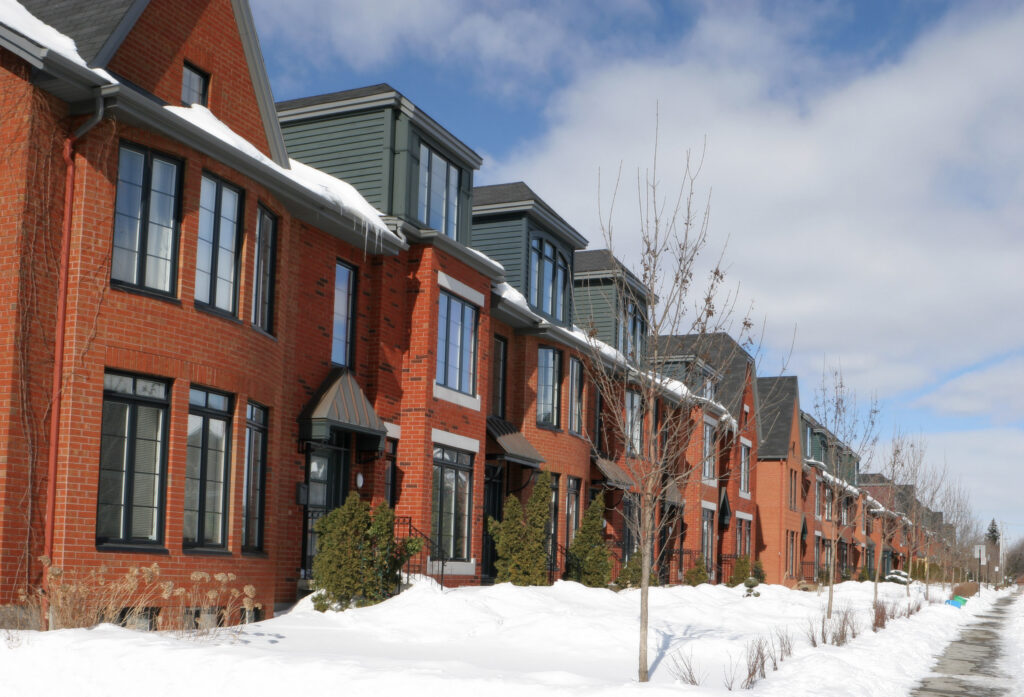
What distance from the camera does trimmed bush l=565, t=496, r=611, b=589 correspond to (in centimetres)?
2612

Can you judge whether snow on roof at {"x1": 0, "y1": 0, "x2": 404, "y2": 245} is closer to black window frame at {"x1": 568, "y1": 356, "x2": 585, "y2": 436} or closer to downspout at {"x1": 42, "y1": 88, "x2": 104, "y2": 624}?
downspout at {"x1": 42, "y1": 88, "x2": 104, "y2": 624}

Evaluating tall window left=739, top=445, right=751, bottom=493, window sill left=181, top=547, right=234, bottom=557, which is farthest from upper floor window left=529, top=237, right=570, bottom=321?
tall window left=739, top=445, right=751, bottom=493

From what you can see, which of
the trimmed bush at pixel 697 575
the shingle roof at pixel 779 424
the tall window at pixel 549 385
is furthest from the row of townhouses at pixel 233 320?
the shingle roof at pixel 779 424

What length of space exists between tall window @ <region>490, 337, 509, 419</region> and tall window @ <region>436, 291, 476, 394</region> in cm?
250

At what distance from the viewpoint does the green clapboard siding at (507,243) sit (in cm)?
2711

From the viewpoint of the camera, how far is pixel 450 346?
72.3ft

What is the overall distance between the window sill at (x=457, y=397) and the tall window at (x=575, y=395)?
6.16 metres

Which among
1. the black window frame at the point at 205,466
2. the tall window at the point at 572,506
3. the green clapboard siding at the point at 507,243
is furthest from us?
the tall window at the point at 572,506

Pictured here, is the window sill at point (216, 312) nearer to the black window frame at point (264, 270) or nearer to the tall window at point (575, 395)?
the black window frame at point (264, 270)

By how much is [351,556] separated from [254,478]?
1.97 metres

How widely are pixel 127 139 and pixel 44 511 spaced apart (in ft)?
15.9

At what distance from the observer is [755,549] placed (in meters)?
48.9

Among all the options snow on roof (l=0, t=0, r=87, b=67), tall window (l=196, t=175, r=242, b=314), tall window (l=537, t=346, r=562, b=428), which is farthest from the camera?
tall window (l=537, t=346, r=562, b=428)

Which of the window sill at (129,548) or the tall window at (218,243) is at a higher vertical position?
the tall window at (218,243)
